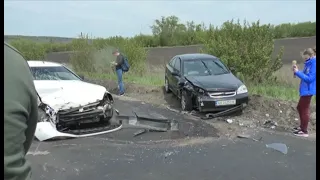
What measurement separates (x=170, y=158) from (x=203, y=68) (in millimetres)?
6057

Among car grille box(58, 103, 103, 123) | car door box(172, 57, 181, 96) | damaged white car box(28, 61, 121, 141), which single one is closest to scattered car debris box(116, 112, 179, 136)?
damaged white car box(28, 61, 121, 141)

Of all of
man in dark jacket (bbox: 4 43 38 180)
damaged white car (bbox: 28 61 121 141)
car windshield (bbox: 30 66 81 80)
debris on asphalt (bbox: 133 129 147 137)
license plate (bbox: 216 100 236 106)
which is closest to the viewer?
man in dark jacket (bbox: 4 43 38 180)

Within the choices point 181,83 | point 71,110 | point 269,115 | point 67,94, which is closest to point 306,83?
point 269,115

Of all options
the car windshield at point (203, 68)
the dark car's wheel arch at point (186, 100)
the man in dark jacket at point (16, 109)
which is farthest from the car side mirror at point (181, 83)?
the man in dark jacket at point (16, 109)

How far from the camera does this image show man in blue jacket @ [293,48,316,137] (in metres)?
8.01

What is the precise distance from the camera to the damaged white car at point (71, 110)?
8.19 meters

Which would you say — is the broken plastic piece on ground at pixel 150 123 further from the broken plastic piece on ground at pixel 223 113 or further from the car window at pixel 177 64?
the car window at pixel 177 64

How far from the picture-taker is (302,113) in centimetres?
856

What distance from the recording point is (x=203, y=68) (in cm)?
1238

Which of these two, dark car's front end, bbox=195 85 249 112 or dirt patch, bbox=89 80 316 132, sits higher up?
dark car's front end, bbox=195 85 249 112

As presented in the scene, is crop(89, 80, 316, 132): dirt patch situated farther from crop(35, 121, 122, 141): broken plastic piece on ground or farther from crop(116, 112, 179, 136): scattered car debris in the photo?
crop(35, 121, 122, 141): broken plastic piece on ground

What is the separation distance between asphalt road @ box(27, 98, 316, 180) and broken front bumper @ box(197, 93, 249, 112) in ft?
6.27

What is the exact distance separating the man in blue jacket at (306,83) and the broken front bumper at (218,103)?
7.11ft

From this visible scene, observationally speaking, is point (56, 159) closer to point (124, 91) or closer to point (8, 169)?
point (8, 169)
